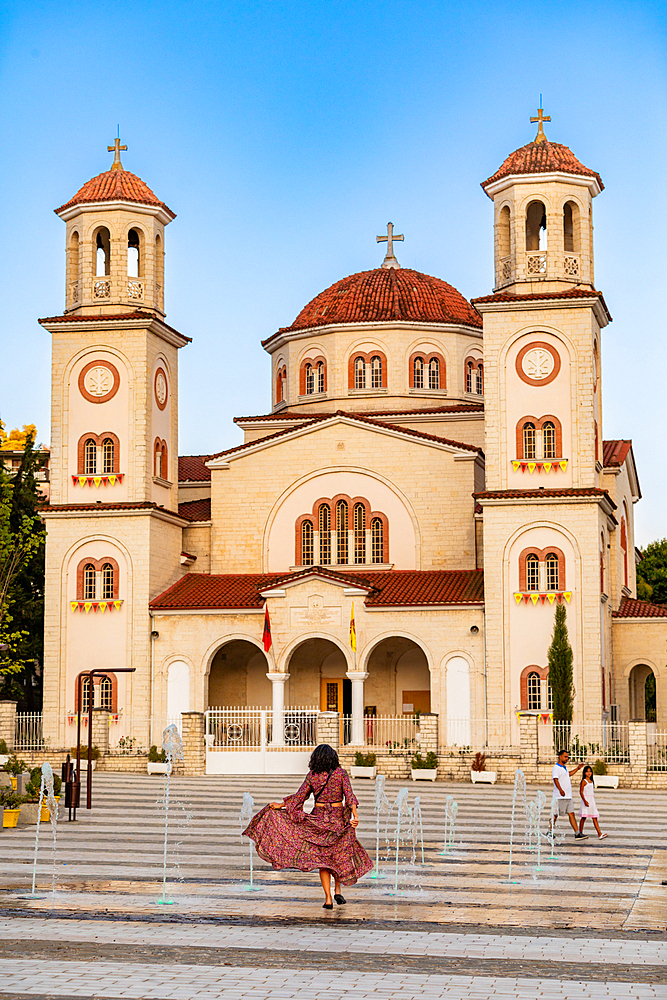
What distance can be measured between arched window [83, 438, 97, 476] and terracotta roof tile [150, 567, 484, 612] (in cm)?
445

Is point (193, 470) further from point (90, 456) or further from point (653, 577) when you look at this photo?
point (653, 577)

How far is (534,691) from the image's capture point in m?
38.5

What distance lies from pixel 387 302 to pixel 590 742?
20.3 m

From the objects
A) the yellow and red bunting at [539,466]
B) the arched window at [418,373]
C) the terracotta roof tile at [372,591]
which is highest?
the arched window at [418,373]

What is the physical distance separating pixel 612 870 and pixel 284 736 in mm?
21200

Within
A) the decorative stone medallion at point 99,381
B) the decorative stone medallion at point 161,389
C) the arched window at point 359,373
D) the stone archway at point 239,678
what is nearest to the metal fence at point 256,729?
the stone archway at point 239,678

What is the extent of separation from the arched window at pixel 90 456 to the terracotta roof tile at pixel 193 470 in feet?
22.0

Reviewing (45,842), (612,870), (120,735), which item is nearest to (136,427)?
(120,735)

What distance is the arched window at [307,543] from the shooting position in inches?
1737

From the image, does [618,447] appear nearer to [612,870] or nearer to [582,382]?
[582,382]

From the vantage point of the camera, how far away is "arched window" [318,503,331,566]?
4403 centimetres

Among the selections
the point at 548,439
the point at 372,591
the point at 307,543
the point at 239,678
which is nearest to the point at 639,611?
the point at 548,439

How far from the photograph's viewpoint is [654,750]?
34.2 meters

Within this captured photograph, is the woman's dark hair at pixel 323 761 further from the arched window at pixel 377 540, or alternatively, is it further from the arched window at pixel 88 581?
the arched window at pixel 377 540
